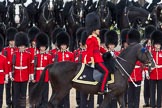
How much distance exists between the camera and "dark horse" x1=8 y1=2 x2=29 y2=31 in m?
13.9

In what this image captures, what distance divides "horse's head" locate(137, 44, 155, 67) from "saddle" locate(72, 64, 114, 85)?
575 millimetres

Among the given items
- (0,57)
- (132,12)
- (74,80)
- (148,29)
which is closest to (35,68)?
(0,57)

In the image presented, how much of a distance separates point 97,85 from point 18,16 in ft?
17.2

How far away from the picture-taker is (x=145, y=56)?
9.26 meters

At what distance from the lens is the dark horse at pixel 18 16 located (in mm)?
13937

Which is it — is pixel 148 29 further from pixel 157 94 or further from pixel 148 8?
pixel 148 8

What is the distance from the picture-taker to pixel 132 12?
1470 cm

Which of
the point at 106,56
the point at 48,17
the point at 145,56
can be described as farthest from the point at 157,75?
the point at 48,17

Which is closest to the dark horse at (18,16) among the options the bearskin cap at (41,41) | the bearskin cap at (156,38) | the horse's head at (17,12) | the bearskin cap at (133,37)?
the horse's head at (17,12)

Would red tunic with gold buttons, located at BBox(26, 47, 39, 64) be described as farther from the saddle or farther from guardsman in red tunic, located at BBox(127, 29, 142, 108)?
guardsman in red tunic, located at BBox(127, 29, 142, 108)

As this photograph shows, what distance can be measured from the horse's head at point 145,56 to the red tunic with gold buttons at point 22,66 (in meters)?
2.24

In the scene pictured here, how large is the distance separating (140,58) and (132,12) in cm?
553

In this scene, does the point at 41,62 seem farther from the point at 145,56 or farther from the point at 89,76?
the point at 145,56

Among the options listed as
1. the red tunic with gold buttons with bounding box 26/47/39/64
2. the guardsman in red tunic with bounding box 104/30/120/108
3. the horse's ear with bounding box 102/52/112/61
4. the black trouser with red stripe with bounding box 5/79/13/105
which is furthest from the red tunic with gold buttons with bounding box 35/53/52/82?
the horse's ear with bounding box 102/52/112/61
